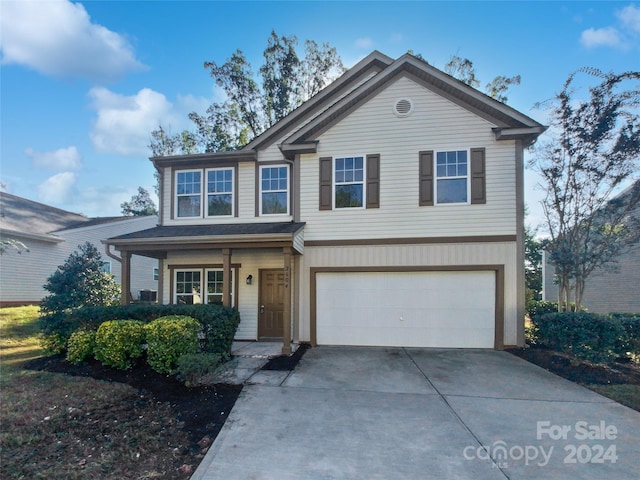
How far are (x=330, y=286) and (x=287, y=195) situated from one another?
3.19m

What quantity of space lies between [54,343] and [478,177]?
11872mm

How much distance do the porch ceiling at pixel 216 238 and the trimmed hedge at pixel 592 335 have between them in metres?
6.67

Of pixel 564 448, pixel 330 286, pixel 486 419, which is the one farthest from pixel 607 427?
pixel 330 286

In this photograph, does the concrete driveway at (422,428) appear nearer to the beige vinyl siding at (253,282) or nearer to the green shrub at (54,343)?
the beige vinyl siding at (253,282)

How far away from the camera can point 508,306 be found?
9.17 metres

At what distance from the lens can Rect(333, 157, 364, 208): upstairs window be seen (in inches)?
390

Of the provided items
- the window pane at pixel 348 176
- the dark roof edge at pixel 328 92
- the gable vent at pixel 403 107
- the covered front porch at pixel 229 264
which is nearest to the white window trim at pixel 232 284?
the covered front porch at pixel 229 264

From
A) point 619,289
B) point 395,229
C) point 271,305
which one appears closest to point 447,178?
point 395,229

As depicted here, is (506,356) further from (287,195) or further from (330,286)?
(287,195)

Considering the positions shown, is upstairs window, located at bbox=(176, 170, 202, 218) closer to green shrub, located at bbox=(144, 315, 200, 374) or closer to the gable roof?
the gable roof

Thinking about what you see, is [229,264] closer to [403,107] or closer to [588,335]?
[403,107]

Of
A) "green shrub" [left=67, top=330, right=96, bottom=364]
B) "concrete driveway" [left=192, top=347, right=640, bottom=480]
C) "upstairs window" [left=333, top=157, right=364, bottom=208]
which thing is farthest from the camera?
"upstairs window" [left=333, top=157, right=364, bottom=208]

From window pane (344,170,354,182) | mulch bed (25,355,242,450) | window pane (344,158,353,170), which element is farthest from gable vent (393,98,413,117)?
mulch bed (25,355,242,450)

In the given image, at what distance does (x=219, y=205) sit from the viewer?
1119 cm
